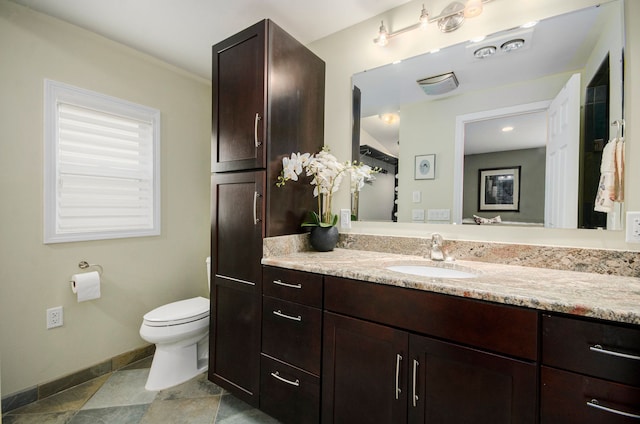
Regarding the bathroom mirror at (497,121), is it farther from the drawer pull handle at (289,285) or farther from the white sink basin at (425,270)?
the drawer pull handle at (289,285)

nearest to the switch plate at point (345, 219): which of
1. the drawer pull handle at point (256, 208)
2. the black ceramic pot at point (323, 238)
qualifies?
the black ceramic pot at point (323, 238)

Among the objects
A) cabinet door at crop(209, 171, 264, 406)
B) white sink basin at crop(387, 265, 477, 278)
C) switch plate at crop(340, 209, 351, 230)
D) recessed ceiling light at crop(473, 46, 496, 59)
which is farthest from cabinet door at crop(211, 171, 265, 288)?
recessed ceiling light at crop(473, 46, 496, 59)

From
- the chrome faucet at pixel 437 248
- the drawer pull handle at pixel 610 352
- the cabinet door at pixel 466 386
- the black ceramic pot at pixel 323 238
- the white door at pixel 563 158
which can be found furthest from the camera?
the black ceramic pot at pixel 323 238

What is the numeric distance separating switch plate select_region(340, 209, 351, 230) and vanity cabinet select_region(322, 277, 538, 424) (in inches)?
29.0

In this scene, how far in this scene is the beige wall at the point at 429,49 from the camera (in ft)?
3.85

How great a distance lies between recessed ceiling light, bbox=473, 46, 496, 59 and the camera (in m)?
1.46

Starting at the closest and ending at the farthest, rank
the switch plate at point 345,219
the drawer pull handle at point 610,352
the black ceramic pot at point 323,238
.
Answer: the drawer pull handle at point 610,352
the black ceramic pot at point 323,238
the switch plate at point 345,219

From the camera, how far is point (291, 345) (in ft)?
4.54

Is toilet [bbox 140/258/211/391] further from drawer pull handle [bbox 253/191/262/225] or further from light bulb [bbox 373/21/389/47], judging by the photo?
light bulb [bbox 373/21/389/47]

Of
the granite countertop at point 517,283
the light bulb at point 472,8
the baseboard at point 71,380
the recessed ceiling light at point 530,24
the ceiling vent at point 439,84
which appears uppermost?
the light bulb at point 472,8

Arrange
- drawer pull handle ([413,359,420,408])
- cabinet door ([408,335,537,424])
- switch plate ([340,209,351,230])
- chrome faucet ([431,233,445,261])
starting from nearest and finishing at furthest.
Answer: cabinet door ([408,335,537,424]) < drawer pull handle ([413,359,420,408]) < chrome faucet ([431,233,445,261]) < switch plate ([340,209,351,230])

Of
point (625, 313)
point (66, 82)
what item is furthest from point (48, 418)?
point (625, 313)

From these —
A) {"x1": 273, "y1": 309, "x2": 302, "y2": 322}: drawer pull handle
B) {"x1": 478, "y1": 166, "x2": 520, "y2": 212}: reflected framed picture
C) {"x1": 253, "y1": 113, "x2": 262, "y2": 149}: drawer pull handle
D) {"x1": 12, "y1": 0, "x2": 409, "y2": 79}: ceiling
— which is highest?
{"x1": 12, "y1": 0, "x2": 409, "y2": 79}: ceiling

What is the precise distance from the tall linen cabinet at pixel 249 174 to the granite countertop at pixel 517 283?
0.27 m
